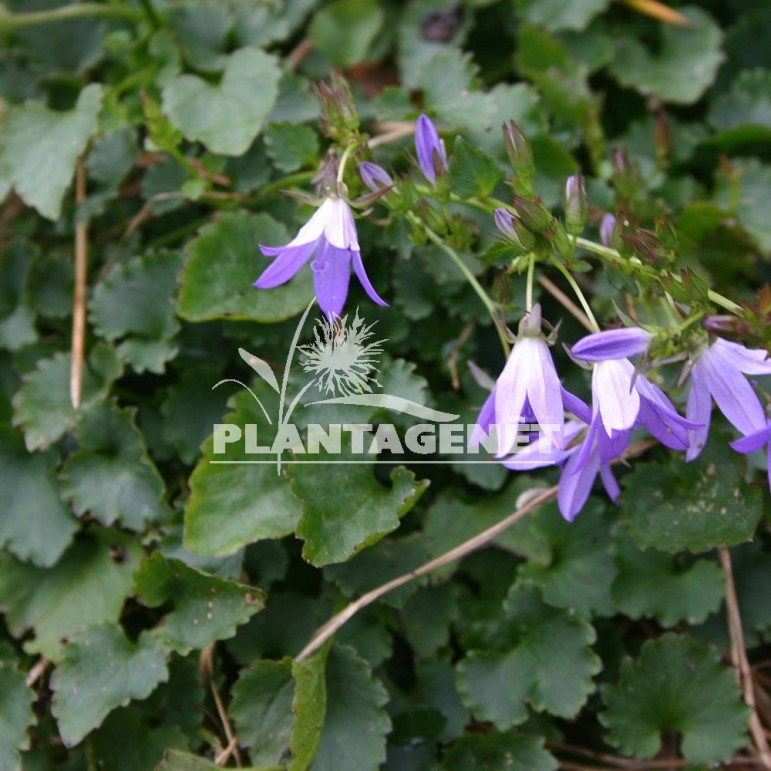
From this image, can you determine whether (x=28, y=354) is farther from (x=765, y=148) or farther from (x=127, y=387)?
(x=765, y=148)

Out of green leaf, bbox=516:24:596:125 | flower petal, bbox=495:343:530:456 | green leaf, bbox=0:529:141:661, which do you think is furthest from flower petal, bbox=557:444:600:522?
green leaf, bbox=516:24:596:125

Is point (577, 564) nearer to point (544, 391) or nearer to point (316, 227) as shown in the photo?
point (544, 391)

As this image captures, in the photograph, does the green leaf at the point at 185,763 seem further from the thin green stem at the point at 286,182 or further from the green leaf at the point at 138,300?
the thin green stem at the point at 286,182

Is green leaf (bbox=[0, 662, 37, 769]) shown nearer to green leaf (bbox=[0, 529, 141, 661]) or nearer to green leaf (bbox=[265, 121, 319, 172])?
green leaf (bbox=[0, 529, 141, 661])

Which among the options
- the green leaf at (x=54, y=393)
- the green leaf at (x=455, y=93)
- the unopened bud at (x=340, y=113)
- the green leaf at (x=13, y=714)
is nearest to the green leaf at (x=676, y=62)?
the green leaf at (x=455, y=93)

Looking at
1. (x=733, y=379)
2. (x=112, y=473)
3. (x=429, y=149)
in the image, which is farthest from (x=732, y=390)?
(x=112, y=473)

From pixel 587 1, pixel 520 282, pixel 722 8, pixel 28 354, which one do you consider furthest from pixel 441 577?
pixel 722 8
